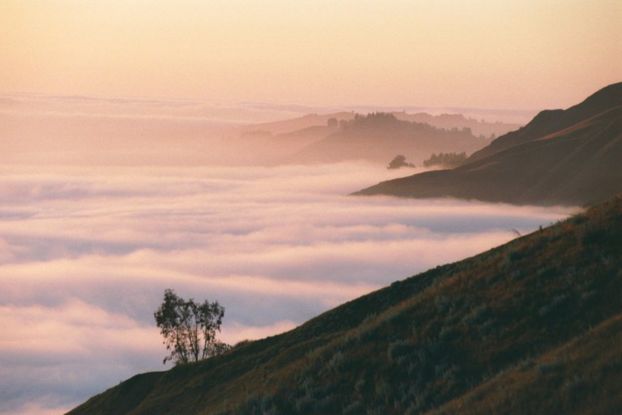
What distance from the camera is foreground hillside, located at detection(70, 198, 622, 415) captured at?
20.7 metres

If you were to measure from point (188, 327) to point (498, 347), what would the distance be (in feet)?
239

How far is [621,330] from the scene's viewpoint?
22.3 m

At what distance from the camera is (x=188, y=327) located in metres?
95.9

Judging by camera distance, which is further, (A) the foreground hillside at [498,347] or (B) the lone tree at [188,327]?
(B) the lone tree at [188,327]

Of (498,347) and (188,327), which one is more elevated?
(188,327)

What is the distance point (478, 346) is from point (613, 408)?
9088mm

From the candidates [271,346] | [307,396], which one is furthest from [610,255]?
[271,346]

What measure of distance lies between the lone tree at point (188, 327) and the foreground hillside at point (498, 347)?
5666 centimetres

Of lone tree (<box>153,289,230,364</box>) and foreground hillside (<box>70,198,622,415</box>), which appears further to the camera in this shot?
lone tree (<box>153,289,230,364</box>)

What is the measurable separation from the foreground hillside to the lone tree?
56.7m

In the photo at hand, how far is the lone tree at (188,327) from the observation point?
9500 centimetres

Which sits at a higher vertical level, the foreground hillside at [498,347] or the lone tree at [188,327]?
the lone tree at [188,327]

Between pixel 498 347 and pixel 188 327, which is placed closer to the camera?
pixel 498 347

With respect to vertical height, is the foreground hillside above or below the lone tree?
below
